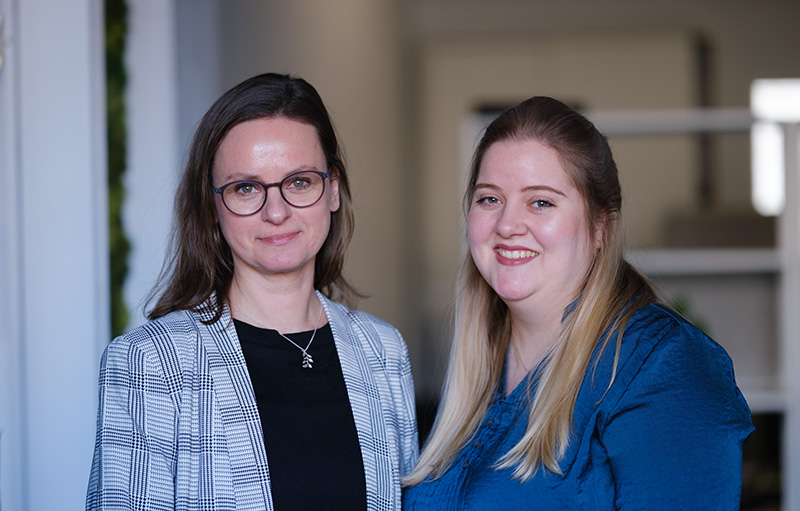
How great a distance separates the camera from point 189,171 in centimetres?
169

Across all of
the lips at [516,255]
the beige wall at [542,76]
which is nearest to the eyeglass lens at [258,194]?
the lips at [516,255]

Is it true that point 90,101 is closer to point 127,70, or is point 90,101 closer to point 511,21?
point 127,70

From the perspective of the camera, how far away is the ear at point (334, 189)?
1805mm

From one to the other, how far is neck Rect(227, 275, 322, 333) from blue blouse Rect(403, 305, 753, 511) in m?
0.48

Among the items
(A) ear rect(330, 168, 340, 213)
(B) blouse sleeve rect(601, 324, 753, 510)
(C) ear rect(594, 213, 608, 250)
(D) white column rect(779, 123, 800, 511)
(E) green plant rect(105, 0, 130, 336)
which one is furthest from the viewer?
(D) white column rect(779, 123, 800, 511)

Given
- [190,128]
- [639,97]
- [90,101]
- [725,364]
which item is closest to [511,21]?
[639,97]

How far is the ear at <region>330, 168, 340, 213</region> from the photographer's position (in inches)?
71.1

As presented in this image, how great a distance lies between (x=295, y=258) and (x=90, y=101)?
783 mm

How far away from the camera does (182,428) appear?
58.7 inches

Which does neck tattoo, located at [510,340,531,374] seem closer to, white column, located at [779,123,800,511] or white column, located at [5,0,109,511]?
white column, located at [5,0,109,511]

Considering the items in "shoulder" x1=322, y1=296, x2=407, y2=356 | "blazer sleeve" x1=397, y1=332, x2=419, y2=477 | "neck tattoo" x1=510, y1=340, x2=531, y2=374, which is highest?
"shoulder" x1=322, y1=296, x2=407, y2=356

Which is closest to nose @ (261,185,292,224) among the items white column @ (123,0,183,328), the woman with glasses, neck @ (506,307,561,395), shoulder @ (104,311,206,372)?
the woman with glasses

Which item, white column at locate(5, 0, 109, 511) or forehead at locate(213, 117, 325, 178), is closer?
forehead at locate(213, 117, 325, 178)

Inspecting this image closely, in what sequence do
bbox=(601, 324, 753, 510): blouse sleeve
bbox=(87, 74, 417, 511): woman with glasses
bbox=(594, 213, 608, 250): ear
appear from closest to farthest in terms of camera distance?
1. bbox=(601, 324, 753, 510): blouse sleeve
2. bbox=(87, 74, 417, 511): woman with glasses
3. bbox=(594, 213, 608, 250): ear
